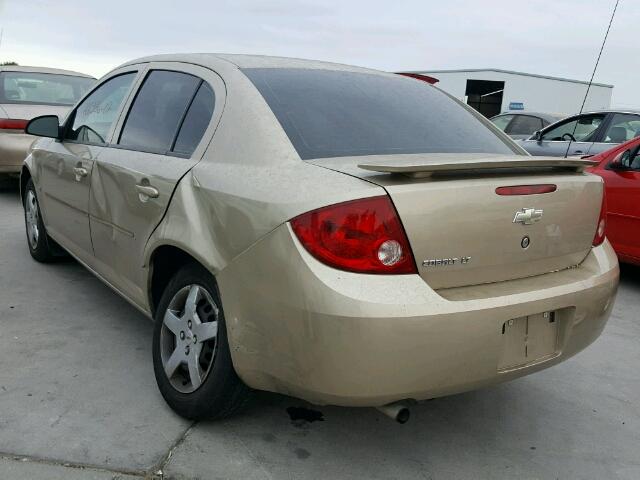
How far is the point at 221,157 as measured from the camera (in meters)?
2.54

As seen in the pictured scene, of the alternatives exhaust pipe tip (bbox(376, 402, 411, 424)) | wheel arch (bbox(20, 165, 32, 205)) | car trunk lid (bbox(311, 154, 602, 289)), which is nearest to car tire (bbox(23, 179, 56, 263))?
wheel arch (bbox(20, 165, 32, 205))

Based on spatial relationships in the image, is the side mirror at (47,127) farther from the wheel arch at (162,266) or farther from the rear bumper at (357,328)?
the rear bumper at (357,328)

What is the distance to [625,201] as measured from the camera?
510 cm

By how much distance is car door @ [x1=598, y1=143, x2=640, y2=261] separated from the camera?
501 cm

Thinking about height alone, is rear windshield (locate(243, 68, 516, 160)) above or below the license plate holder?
above

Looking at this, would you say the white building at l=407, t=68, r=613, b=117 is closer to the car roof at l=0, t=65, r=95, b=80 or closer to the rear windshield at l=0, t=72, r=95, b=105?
the car roof at l=0, t=65, r=95, b=80

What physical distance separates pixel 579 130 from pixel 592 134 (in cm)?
61

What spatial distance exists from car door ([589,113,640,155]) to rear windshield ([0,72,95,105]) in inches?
242

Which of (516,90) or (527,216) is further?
(516,90)

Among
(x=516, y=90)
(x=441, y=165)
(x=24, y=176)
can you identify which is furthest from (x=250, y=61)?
(x=516, y=90)

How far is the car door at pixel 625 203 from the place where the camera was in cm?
501

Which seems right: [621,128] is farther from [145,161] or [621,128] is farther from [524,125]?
[145,161]

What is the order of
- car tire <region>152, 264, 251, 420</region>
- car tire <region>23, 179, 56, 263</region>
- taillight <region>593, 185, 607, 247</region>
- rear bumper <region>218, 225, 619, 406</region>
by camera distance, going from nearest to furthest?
rear bumper <region>218, 225, 619, 406</region>
car tire <region>152, 264, 251, 420</region>
taillight <region>593, 185, 607, 247</region>
car tire <region>23, 179, 56, 263</region>

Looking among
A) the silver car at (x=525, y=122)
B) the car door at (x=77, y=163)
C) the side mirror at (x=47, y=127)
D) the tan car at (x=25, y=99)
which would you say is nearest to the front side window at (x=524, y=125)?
the silver car at (x=525, y=122)
